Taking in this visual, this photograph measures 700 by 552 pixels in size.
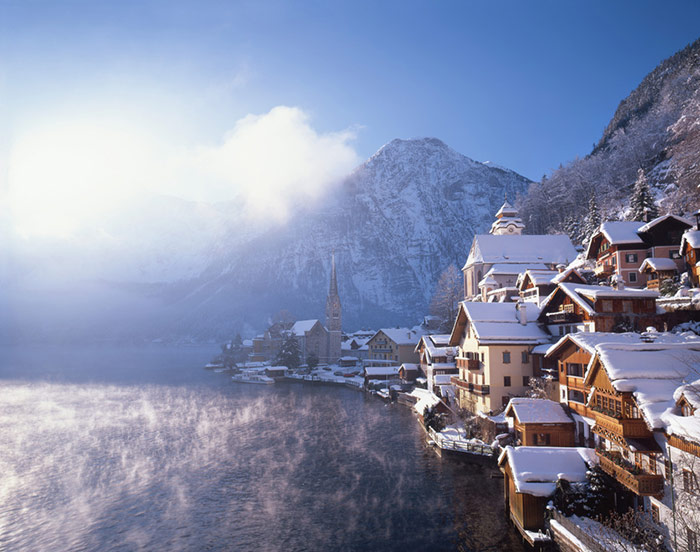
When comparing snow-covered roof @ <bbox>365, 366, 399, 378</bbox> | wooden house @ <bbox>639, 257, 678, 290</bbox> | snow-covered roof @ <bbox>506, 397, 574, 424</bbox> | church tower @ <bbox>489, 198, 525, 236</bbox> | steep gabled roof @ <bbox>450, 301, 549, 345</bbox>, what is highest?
church tower @ <bbox>489, 198, 525, 236</bbox>

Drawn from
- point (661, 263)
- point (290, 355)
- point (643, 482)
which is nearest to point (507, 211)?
point (661, 263)

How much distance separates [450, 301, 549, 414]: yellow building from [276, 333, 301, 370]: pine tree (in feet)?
235

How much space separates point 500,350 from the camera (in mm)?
40938

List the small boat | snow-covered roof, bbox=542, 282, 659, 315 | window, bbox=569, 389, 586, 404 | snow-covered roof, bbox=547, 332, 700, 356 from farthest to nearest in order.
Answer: the small boat < snow-covered roof, bbox=542, 282, 659, 315 < window, bbox=569, 389, 586, 404 < snow-covered roof, bbox=547, 332, 700, 356

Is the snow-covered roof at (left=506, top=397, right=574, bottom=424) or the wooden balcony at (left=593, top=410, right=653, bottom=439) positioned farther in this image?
the snow-covered roof at (left=506, top=397, right=574, bottom=424)

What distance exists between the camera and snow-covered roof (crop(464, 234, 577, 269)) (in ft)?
232

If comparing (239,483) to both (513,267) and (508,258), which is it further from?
(508,258)

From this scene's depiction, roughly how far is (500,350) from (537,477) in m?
19.2

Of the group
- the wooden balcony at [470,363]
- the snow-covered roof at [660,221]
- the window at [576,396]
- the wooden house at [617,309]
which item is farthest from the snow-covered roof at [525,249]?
the window at [576,396]

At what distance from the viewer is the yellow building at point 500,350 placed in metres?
40.6

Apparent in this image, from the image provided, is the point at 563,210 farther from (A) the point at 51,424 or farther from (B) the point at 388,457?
(A) the point at 51,424

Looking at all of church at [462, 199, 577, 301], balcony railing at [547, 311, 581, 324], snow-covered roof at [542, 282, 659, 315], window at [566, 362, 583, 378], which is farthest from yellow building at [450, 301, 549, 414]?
church at [462, 199, 577, 301]

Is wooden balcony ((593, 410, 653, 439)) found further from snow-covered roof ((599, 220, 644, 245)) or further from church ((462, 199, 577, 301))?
church ((462, 199, 577, 301))

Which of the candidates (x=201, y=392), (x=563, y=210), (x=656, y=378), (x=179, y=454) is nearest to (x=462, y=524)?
(x=656, y=378)
